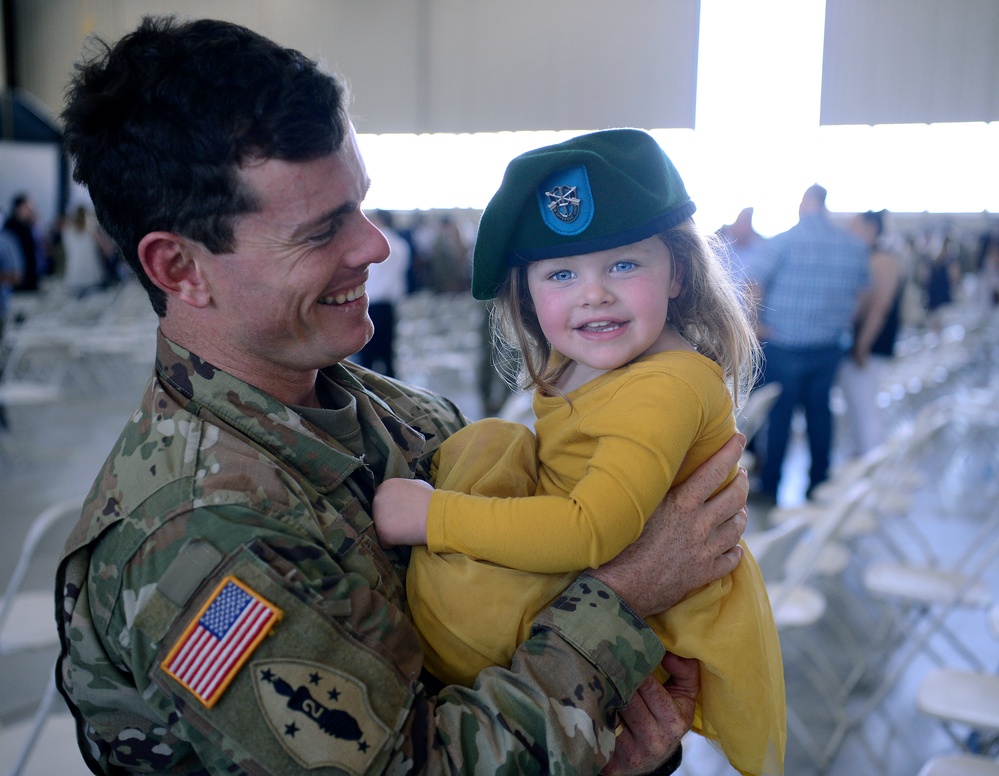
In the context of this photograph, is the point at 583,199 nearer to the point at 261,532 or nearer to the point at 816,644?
the point at 261,532

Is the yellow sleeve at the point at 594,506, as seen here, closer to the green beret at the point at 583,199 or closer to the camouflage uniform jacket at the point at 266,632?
the camouflage uniform jacket at the point at 266,632

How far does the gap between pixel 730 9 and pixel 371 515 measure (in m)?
17.1

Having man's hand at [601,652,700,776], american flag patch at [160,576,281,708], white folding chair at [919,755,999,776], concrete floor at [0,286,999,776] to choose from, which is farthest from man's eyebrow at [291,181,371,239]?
white folding chair at [919,755,999,776]

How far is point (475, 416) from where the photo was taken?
8211 millimetres

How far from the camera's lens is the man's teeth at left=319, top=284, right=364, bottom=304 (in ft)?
4.05

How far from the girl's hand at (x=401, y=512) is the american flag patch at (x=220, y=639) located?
0.27 metres

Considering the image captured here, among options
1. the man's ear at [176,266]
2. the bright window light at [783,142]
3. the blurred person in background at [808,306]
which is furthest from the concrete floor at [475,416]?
the bright window light at [783,142]

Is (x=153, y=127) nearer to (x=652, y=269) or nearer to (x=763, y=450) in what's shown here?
(x=652, y=269)

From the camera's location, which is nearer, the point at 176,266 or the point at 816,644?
the point at 176,266

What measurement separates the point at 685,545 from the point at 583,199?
51 centimetres

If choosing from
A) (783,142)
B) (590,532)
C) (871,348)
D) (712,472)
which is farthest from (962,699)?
(783,142)

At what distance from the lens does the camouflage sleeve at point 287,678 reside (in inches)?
37.4

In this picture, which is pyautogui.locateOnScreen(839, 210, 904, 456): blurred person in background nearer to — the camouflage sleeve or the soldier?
the soldier

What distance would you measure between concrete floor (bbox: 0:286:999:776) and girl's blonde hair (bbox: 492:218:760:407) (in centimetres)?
130
